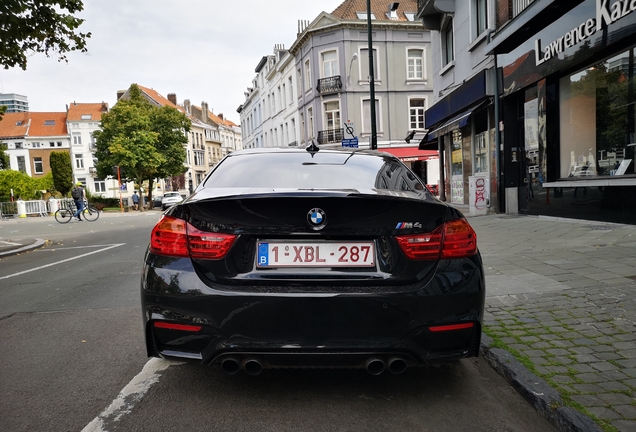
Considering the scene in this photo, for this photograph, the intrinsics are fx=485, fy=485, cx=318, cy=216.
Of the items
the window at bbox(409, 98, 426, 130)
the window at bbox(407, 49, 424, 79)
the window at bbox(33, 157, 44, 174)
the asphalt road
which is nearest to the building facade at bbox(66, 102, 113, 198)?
the window at bbox(33, 157, 44, 174)

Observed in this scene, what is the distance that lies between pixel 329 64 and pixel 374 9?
5738 millimetres

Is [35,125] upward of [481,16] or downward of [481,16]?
upward

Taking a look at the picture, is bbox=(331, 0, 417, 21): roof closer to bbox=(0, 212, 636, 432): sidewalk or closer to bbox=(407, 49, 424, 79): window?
bbox=(407, 49, 424, 79): window

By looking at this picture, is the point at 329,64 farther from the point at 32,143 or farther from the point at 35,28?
the point at 32,143

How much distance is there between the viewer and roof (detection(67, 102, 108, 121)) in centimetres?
7512

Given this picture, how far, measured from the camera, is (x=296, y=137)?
43.3 m

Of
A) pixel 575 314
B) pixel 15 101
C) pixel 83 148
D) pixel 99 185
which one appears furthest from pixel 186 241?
pixel 15 101

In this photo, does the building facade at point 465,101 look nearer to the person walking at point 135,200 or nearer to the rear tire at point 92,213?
the rear tire at point 92,213

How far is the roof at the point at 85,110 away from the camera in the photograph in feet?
246

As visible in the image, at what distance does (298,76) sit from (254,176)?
129ft

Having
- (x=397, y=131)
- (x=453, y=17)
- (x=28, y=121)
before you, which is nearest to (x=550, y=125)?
(x=453, y=17)

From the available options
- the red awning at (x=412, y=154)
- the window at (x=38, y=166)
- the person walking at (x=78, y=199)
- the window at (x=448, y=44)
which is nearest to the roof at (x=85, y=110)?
the window at (x=38, y=166)

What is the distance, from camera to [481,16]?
15633 millimetres

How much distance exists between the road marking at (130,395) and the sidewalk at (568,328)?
7.51 feet
